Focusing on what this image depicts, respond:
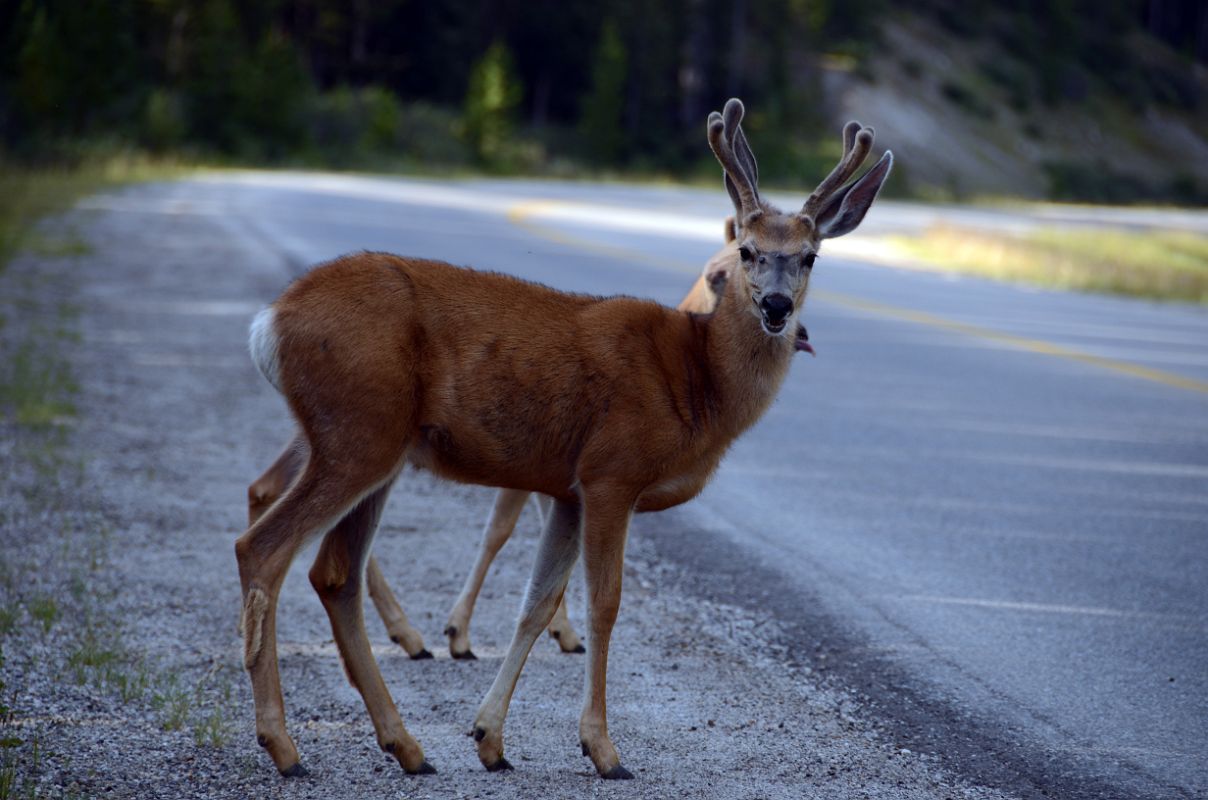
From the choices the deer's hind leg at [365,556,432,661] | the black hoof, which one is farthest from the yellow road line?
the black hoof

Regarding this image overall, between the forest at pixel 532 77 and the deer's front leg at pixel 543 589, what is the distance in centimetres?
4065

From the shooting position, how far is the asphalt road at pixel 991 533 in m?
5.01

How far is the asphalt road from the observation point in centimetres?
501

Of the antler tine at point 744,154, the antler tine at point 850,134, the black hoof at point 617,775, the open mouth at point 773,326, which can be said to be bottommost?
the black hoof at point 617,775

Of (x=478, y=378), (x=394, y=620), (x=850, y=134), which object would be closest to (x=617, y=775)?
(x=478, y=378)

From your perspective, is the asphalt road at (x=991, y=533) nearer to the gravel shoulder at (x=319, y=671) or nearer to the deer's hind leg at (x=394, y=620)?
the gravel shoulder at (x=319, y=671)

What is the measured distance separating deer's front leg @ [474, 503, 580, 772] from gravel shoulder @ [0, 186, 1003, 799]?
214 millimetres

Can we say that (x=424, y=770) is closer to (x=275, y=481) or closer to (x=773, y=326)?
(x=275, y=481)

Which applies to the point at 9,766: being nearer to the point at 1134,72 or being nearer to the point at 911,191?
the point at 911,191

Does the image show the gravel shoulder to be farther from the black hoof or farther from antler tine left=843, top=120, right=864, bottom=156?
antler tine left=843, top=120, right=864, bottom=156

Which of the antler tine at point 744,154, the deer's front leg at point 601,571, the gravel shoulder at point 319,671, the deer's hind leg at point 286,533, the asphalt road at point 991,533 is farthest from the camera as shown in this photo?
the antler tine at point 744,154

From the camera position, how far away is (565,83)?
3066 inches

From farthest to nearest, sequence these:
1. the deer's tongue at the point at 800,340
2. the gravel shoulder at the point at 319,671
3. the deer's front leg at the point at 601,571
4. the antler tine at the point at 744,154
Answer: the antler tine at the point at 744,154 → the deer's tongue at the point at 800,340 → the deer's front leg at the point at 601,571 → the gravel shoulder at the point at 319,671

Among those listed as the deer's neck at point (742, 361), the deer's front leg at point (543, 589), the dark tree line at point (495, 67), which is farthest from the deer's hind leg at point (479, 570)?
the dark tree line at point (495, 67)
